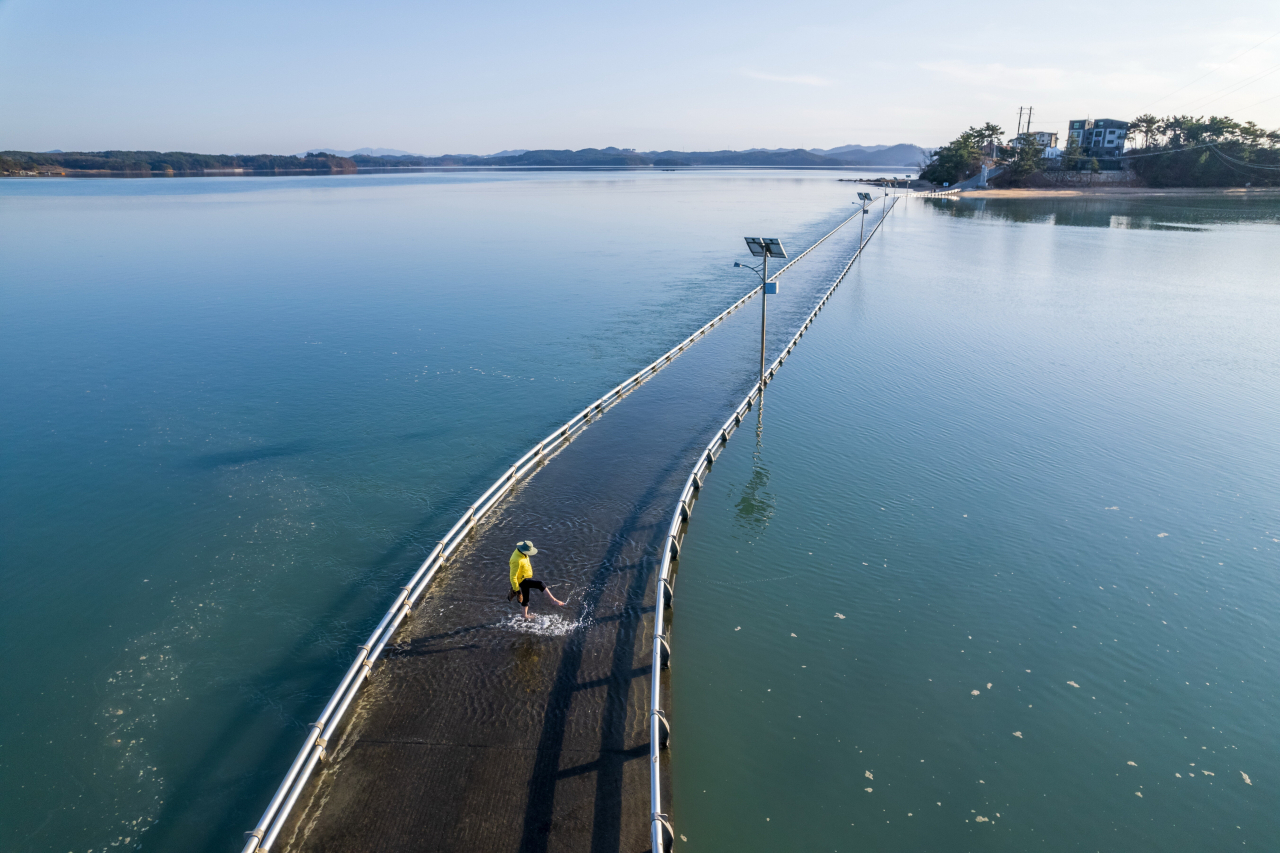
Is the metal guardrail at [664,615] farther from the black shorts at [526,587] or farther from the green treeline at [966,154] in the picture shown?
the green treeline at [966,154]

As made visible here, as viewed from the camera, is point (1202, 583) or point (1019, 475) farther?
point (1019, 475)

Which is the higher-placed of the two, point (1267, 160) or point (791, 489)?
point (1267, 160)

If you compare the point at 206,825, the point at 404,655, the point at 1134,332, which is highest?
the point at 1134,332

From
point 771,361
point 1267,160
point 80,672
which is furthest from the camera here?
point 1267,160

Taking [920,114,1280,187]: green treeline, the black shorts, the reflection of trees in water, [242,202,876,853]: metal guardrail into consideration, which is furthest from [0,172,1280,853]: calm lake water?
[920,114,1280,187]: green treeline

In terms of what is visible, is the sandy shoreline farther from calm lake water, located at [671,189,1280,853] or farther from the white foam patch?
the white foam patch

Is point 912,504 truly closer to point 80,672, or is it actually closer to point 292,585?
point 292,585

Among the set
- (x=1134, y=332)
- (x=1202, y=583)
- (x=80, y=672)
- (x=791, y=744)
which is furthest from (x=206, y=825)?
(x=1134, y=332)
